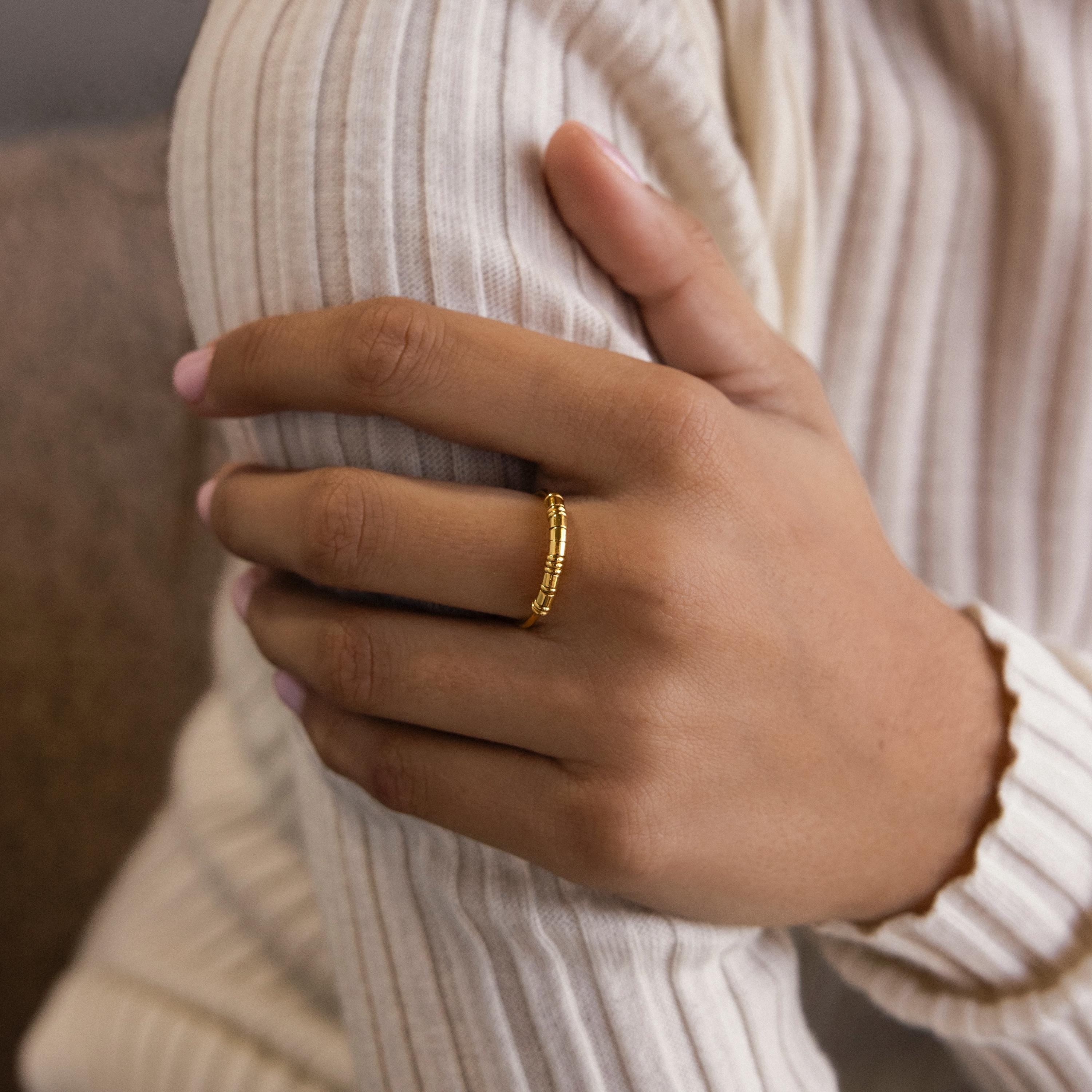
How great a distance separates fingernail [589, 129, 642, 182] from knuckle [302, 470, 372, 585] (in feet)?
0.66

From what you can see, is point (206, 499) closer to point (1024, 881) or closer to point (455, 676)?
point (455, 676)

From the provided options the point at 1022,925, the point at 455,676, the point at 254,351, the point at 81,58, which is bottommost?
the point at 1022,925

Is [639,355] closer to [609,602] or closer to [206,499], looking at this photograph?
[609,602]

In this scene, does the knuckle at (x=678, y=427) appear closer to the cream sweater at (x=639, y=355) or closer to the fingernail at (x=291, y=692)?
the cream sweater at (x=639, y=355)

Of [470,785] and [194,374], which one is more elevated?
[194,374]

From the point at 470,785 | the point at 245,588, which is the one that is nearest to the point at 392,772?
the point at 470,785

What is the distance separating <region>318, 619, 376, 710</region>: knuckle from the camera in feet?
1.30

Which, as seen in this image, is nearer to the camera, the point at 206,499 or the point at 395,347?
the point at 395,347

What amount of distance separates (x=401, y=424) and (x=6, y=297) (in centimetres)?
24

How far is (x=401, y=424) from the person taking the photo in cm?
41

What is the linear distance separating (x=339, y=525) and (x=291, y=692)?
135 mm

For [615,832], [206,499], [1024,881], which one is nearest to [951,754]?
[1024,881]

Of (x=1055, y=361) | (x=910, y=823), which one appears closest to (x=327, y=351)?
(x=910, y=823)

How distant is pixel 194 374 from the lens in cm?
43
